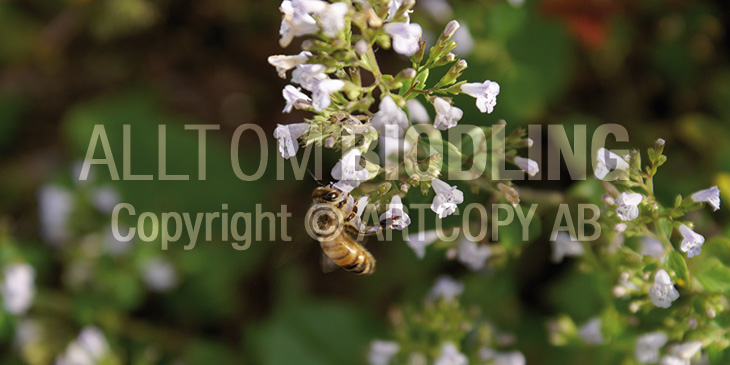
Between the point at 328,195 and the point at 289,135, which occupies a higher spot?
the point at 289,135

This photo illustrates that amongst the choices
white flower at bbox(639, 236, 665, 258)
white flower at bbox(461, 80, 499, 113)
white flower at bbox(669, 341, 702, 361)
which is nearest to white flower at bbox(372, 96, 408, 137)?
white flower at bbox(461, 80, 499, 113)

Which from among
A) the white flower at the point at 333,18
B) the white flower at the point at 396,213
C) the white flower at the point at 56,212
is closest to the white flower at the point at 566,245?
the white flower at the point at 396,213

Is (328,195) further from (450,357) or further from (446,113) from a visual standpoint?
(450,357)

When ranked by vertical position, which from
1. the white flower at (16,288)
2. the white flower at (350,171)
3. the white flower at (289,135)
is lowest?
the white flower at (16,288)

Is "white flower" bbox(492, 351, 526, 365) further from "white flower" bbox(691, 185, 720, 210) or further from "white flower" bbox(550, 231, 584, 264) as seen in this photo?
"white flower" bbox(691, 185, 720, 210)

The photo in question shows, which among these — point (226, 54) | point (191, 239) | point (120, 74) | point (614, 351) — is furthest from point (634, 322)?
point (120, 74)

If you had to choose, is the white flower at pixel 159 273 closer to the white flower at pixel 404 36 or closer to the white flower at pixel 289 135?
the white flower at pixel 289 135

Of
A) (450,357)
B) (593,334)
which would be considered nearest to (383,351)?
(450,357)
